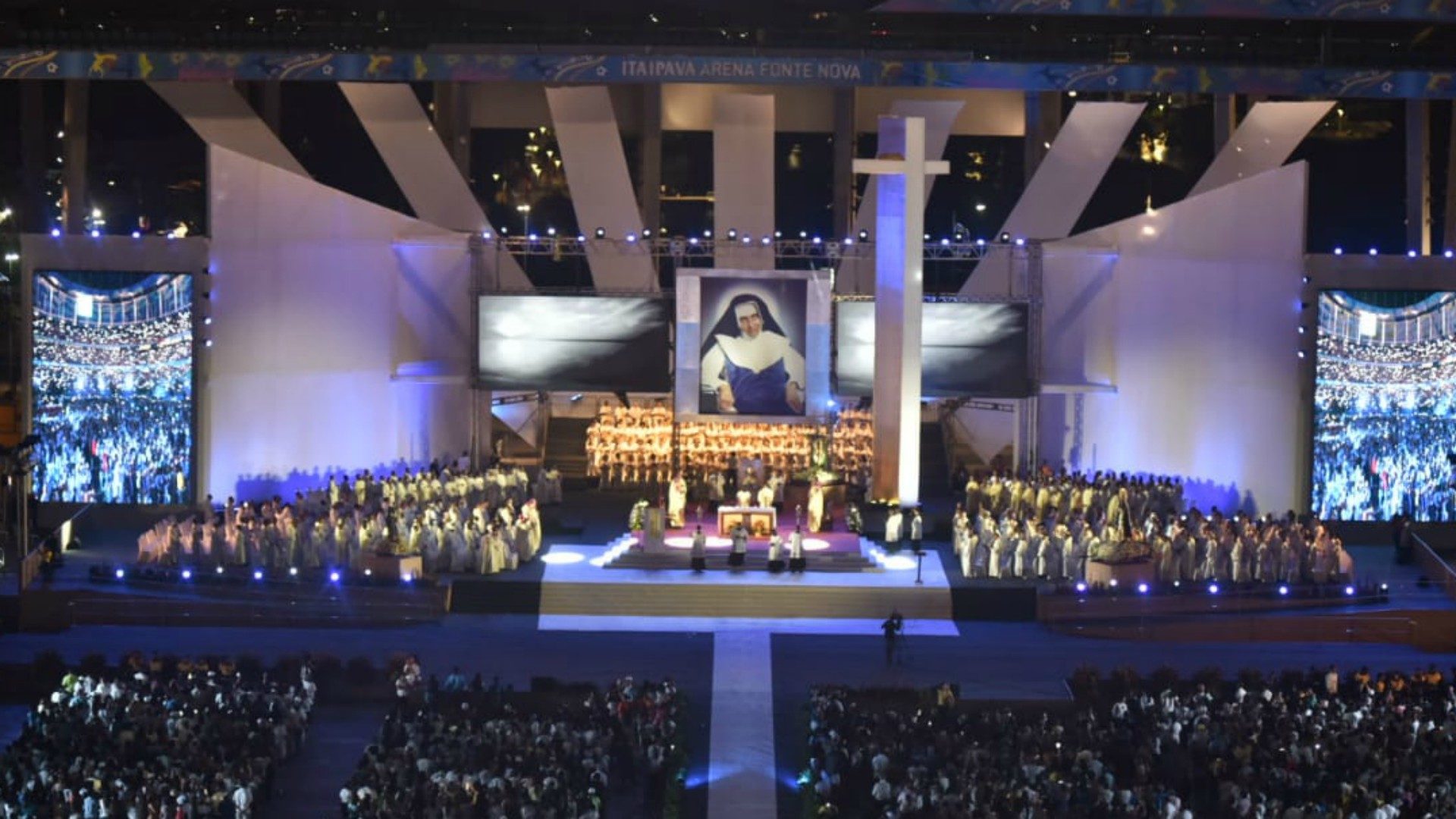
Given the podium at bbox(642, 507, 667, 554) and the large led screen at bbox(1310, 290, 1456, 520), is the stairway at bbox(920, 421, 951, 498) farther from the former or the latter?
the podium at bbox(642, 507, 667, 554)

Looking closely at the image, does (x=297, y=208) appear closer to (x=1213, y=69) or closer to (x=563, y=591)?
(x=563, y=591)

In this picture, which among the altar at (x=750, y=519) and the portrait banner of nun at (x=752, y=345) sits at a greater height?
the portrait banner of nun at (x=752, y=345)

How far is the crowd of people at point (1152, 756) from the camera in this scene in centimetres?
1933

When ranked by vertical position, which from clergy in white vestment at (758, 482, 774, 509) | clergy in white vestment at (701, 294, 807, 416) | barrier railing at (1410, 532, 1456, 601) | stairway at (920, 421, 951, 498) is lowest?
barrier railing at (1410, 532, 1456, 601)

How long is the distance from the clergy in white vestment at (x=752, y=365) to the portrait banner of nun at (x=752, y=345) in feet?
0.04

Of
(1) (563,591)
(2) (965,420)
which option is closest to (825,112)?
(2) (965,420)

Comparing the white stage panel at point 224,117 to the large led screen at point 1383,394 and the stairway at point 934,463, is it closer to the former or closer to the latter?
the stairway at point 934,463

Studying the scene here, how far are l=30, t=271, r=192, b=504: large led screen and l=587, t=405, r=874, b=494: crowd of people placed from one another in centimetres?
734

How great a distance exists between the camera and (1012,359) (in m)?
34.3

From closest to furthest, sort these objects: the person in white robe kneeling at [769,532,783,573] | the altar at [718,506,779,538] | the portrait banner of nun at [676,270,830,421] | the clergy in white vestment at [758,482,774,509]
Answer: the person in white robe kneeling at [769,532,783,573]
the altar at [718,506,779,538]
the clergy in white vestment at [758,482,774,509]
the portrait banner of nun at [676,270,830,421]

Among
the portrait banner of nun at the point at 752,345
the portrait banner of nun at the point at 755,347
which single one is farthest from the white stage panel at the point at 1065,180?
the portrait banner of nun at the point at 755,347

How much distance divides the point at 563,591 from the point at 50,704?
7680 mm

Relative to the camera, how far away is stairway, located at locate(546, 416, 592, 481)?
3847 centimetres

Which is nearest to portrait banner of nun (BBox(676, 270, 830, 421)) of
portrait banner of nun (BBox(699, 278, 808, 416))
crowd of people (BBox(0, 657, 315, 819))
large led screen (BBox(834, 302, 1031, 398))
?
portrait banner of nun (BBox(699, 278, 808, 416))
